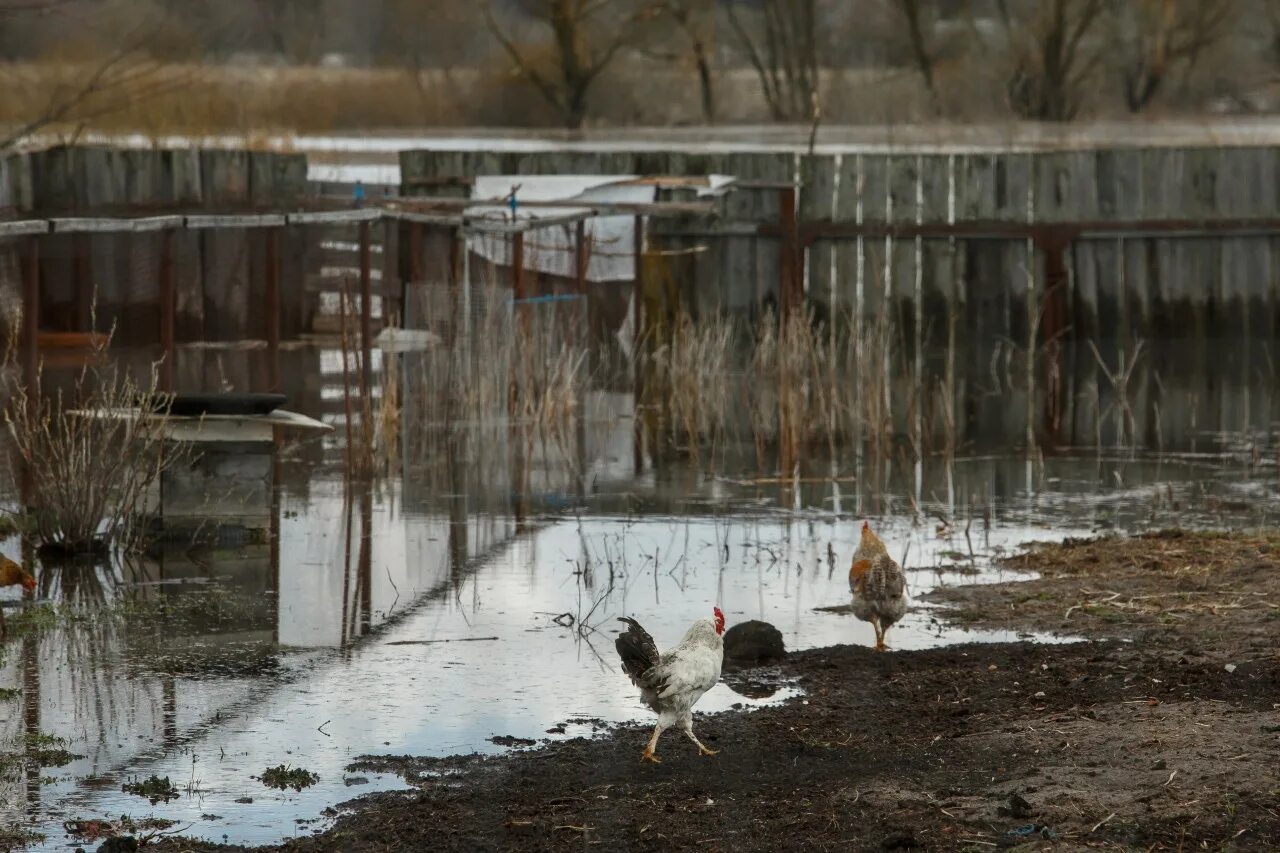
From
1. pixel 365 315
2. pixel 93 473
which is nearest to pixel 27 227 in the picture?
pixel 365 315

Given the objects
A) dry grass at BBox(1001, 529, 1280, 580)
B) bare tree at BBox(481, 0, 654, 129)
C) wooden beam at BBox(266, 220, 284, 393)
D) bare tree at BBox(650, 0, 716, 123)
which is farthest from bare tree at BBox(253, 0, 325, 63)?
dry grass at BBox(1001, 529, 1280, 580)

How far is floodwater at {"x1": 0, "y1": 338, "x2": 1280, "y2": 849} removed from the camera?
225 inches

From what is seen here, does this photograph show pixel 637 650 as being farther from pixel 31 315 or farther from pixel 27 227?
pixel 31 315

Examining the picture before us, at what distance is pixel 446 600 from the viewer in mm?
8086

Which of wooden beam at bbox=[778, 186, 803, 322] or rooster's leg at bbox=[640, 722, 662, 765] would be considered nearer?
rooster's leg at bbox=[640, 722, 662, 765]

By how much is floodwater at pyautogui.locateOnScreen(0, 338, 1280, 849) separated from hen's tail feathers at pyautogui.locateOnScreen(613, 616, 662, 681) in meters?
0.47

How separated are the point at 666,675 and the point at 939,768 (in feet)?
2.90

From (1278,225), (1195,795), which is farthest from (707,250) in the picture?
(1195,795)

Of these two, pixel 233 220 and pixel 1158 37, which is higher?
Result: pixel 1158 37

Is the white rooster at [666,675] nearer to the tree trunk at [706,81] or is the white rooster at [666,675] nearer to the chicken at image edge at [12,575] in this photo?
the chicken at image edge at [12,575]

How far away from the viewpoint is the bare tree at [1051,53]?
109ft

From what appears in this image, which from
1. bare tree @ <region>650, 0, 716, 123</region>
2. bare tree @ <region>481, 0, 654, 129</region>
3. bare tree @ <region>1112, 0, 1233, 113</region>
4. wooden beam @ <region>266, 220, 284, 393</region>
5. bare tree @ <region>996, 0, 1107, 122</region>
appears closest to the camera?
wooden beam @ <region>266, 220, 284, 393</region>

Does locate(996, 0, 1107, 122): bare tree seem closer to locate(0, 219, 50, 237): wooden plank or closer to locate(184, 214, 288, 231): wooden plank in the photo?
locate(184, 214, 288, 231): wooden plank

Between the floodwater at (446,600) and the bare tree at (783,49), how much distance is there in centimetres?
2273
